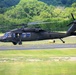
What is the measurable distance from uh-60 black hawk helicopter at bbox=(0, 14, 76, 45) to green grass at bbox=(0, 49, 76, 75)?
30.5ft

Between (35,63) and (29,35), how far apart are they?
18.2m

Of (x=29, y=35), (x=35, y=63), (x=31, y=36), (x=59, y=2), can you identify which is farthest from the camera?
(x=59, y=2)

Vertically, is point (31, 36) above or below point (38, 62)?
below

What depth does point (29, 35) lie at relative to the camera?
53625 millimetres

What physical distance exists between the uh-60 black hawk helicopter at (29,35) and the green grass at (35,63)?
9.29 m

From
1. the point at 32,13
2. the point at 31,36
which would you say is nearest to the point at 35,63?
the point at 31,36

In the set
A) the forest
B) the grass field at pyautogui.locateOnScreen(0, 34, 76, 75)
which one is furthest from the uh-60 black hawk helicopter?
the forest

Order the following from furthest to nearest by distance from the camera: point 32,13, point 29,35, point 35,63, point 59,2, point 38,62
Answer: point 59,2 < point 32,13 < point 29,35 < point 38,62 < point 35,63

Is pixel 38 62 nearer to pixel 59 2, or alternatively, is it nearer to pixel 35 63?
pixel 35 63

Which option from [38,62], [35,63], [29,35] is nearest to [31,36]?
[29,35]

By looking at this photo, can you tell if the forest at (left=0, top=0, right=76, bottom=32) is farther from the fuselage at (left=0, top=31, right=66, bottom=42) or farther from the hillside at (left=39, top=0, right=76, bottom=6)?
the fuselage at (left=0, top=31, right=66, bottom=42)

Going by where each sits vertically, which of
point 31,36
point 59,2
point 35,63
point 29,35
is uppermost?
point 35,63

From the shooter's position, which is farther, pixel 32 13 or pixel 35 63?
pixel 32 13

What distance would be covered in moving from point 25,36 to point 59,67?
69.1 feet
